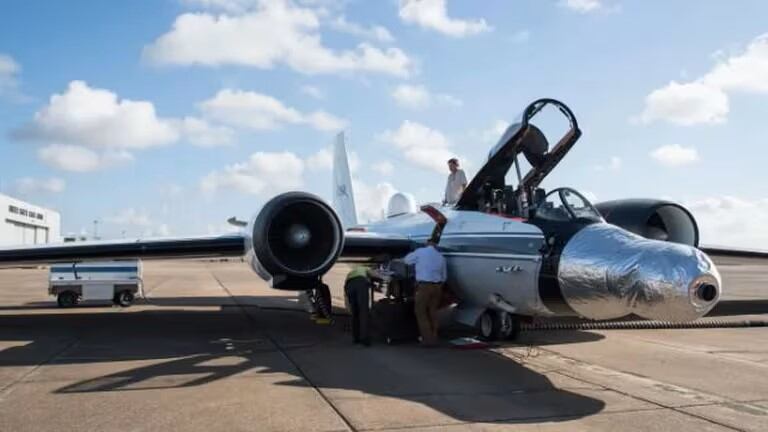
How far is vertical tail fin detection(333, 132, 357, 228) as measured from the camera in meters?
20.9

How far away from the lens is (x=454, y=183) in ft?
38.9

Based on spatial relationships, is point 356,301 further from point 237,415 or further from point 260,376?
point 237,415

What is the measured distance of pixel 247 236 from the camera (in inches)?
413

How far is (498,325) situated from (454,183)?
3051 mm

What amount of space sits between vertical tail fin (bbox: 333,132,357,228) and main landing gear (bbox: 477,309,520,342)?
1073cm

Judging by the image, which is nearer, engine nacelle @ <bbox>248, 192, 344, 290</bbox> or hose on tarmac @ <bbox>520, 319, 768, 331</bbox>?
engine nacelle @ <bbox>248, 192, 344, 290</bbox>

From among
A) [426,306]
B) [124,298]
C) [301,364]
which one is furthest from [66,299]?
[301,364]

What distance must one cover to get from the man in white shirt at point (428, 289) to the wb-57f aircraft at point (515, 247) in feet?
1.22

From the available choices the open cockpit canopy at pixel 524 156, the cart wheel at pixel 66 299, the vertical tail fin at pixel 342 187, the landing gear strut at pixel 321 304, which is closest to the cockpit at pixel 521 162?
the open cockpit canopy at pixel 524 156

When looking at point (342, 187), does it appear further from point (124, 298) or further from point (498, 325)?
point (498, 325)

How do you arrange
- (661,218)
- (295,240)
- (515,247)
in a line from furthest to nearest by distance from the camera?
1. (661,218)
2. (295,240)
3. (515,247)

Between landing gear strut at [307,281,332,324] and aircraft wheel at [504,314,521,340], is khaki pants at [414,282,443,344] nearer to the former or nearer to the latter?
aircraft wheel at [504,314,521,340]

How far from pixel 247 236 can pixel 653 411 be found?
663cm

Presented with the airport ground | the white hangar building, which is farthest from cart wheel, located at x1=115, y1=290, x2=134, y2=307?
the white hangar building
